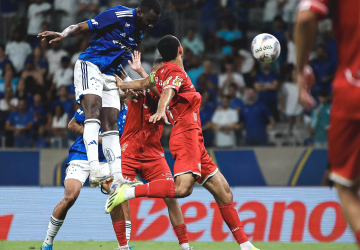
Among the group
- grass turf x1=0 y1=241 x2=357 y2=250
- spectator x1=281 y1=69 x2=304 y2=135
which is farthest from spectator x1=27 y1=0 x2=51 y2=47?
grass turf x1=0 y1=241 x2=357 y2=250

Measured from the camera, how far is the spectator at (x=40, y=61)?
12.0 m

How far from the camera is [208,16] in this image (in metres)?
12.2

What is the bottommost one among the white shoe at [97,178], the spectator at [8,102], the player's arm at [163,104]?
the spectator at [8,102]

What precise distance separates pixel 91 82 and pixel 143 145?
44.9 inches

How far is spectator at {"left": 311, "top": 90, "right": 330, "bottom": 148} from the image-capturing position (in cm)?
982

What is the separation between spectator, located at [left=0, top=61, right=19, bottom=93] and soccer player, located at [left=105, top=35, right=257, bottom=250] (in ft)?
22.3

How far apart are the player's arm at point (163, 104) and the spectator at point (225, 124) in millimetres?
4731

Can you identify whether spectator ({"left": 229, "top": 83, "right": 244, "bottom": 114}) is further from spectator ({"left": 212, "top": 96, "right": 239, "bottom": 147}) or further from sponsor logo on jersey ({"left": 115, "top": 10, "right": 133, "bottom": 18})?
sponsor logo on jersey ({"left": 115, "top": 10, "right": 133, "bottom": 18})

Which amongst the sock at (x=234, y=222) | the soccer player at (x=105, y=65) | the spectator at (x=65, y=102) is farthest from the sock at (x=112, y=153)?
the spectator at (x=65, y=102)

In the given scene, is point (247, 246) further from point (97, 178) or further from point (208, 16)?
point (208, 16)

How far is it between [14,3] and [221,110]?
253 inches

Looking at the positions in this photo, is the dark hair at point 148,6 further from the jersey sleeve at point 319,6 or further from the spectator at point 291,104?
the spectator at point 291,104

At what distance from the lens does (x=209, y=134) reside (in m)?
10.1

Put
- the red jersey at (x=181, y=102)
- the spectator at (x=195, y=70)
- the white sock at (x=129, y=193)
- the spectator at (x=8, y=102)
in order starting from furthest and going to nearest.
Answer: the spectator at (x=195, y=70) < the spectator at (x=8, y=102) < the red jersey at (x=181, y=102) < the white sock at (x=129, y=193)
